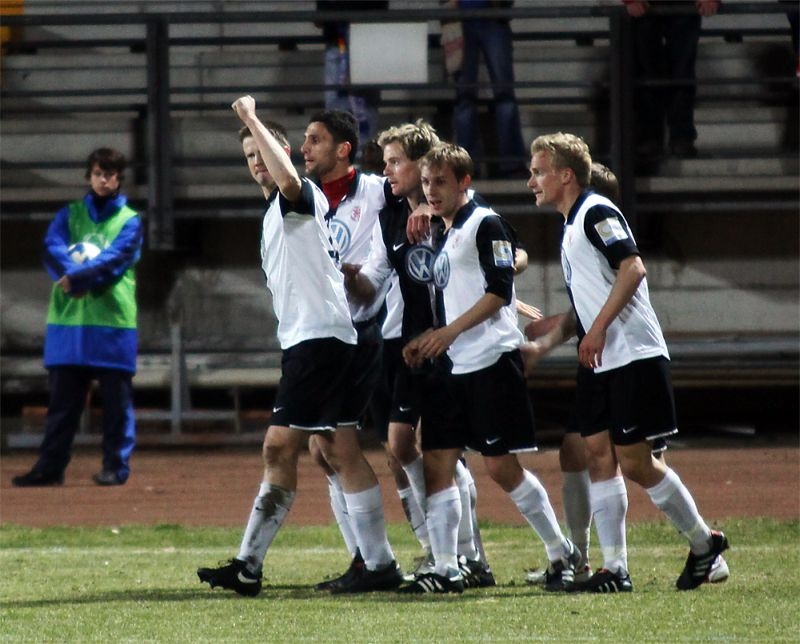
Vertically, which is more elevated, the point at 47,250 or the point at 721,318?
the point at 47,250

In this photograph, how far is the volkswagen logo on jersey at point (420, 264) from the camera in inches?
288

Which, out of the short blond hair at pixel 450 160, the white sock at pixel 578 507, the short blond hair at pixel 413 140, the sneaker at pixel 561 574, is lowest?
the sneaker at pixel 561 574

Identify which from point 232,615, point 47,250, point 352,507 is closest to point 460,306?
point 352,507

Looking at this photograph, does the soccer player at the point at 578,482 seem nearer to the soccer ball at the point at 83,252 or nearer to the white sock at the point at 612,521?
the white sock at the point at 612,521

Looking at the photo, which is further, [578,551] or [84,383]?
[84,383]

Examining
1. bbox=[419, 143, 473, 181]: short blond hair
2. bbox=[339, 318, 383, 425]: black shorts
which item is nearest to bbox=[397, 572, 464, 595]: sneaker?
bbox=[339, 318, 383, 425]: black shorts

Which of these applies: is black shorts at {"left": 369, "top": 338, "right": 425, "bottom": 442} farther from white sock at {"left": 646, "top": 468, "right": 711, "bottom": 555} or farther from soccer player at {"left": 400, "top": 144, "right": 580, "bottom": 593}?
white sock at {"left": 646, "top": 468, "right": 711, "bottom": 555}

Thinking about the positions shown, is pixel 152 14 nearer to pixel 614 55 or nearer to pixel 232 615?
pixel 614 55

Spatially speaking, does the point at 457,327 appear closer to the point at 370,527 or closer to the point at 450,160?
the point at 450,160

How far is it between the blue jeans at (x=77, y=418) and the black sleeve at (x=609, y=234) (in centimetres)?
542

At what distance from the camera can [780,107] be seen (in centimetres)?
1495

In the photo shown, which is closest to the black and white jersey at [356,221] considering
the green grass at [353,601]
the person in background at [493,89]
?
the green grass at [353,601]

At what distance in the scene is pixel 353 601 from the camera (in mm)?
6801

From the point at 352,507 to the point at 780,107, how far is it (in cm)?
890
